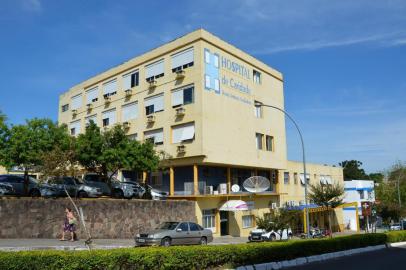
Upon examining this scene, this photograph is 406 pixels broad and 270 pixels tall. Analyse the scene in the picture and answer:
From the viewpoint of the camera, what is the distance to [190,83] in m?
37.1

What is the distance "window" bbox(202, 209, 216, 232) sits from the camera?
3638cm

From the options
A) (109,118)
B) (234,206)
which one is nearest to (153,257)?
(234,206)

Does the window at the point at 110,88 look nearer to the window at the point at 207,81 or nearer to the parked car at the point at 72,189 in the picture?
the window at the point at 207,81

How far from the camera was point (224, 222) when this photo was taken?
39.2 m

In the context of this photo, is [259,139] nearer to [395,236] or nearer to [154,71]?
[154,71]

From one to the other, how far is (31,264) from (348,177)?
4171 inches

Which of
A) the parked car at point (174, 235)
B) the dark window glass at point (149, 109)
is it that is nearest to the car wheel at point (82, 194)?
the parked car at point (174, 235)

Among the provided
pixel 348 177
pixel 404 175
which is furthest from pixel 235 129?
pixel 348 177

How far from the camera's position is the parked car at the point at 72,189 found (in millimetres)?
27703

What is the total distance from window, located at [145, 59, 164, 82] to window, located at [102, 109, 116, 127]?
20.8ft

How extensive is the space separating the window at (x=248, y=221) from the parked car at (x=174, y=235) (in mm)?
16543

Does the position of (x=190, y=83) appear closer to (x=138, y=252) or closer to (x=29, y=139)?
(x=29, y=139)

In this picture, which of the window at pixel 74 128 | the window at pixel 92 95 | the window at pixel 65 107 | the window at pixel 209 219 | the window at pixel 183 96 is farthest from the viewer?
the window at pixel 65 107

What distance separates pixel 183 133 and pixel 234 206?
7651mm
